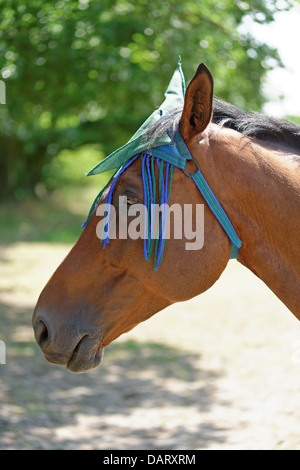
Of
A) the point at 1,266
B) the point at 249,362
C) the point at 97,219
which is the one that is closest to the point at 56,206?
the point at 1,266

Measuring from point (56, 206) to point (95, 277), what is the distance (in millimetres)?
19246

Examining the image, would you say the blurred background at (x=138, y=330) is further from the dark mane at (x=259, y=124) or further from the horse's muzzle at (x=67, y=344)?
the horse's muzzle at (x=67, y=344)

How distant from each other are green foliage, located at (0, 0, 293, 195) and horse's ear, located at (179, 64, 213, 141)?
3.17m

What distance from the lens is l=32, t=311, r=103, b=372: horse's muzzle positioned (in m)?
1.92

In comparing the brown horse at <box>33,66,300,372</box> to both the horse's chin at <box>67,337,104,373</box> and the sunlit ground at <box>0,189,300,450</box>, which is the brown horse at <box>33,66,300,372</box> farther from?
the sunlit ground at <box>0,189,300,450</box>

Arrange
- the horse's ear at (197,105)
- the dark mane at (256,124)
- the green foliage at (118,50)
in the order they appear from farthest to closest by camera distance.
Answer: the green foliage at (118,50) → the dark mane at (256,124) → the horse's ear at (197,105)

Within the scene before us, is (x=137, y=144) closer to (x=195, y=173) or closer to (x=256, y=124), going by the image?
(x=195, y=173)

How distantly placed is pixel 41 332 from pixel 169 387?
3739mm

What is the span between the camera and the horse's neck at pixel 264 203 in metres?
1.90

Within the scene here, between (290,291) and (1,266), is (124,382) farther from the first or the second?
(1,266)

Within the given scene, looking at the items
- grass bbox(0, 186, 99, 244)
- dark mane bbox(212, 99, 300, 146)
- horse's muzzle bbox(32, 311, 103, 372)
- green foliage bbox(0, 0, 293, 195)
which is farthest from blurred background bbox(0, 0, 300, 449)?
grass bbox(0, 186, 99, 244)

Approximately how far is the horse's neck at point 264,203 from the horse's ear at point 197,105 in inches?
4.2

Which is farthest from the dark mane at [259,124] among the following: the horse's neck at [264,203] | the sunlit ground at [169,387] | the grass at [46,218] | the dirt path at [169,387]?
the grass at [46,218]

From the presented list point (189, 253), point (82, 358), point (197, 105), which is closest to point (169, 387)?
point (82, 358)
